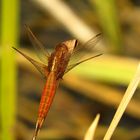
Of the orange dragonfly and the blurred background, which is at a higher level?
the orange dragonfly

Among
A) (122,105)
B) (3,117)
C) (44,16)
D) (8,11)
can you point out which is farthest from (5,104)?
(44,16)

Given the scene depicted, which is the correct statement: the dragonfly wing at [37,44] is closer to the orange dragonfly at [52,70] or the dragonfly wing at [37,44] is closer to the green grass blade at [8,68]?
the orange dragonfly at [52,70]

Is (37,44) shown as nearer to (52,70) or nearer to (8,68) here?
(52,70)

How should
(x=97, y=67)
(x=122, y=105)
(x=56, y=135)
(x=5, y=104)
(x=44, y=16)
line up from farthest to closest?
(x=44, y=16)
(x=56, y=135)
(x=97, y=67)
(x=5, y=104)
(x=122, y=105)

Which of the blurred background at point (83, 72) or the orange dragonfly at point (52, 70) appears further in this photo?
the blurred background at point (83, 72)

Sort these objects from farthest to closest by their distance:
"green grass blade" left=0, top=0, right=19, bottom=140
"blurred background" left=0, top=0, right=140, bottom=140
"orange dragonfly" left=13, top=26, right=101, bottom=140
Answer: "blurred background" left=0, top=0, right=140, bottom=140
"green grass blade" left=0, top=0, right=19, bottom=140
"orange dragonfly" left=13, top=26, right=101, bottom=140

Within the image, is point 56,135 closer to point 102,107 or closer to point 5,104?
point 102,107

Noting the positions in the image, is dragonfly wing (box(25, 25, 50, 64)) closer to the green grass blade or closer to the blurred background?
the green grass blade

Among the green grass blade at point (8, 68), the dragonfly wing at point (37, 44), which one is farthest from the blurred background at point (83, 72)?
the dragonfly wing at point (37, 44)

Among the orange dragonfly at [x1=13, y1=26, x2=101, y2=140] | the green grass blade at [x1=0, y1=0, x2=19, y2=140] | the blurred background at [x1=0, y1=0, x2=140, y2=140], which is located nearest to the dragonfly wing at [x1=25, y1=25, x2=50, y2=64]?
the orange dragonfly at [x1=13, y1=26, x2=101, y2=140]
